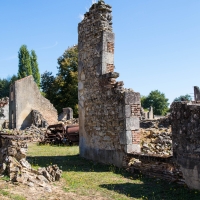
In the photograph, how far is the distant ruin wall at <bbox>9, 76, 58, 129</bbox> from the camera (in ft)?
95.9

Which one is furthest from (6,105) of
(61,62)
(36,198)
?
(36,198)

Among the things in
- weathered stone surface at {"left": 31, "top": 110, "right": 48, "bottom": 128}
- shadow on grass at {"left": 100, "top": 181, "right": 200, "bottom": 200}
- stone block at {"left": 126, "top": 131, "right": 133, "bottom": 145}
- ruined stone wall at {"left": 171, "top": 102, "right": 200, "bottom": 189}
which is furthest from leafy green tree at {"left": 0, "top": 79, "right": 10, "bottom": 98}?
ruined stone wall at {"left": 171, "top": 102, "right": 200, "bottom": 189}

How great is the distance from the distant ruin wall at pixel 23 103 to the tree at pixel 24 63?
88.9 feet

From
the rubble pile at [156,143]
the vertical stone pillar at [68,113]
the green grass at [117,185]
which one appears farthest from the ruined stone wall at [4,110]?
the green grass at [117,185]

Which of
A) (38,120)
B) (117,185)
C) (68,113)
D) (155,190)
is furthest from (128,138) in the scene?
(68,113)

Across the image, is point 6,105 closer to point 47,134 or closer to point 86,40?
point 47,134

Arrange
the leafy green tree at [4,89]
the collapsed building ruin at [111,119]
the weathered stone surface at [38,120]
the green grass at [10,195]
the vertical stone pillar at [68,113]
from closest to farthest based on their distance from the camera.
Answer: the green grass at [10,195]
the collapsed building ruin at [111,119]
the weathered stone surface at [38,120]
the vertical stone pillar at [68,113]
the leafy green tree at [4,89]

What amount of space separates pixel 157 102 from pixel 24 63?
3597cm

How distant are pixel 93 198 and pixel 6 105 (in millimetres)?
33234

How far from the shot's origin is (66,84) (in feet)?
128

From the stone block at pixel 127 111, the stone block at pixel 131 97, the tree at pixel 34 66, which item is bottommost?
the stone block at pixel 127 111

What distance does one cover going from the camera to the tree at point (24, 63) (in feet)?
188

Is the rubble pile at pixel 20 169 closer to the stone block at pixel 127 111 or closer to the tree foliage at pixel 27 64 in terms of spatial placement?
the stone block at pixel 127 111

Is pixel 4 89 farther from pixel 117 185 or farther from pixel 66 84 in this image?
pixel 117 185
